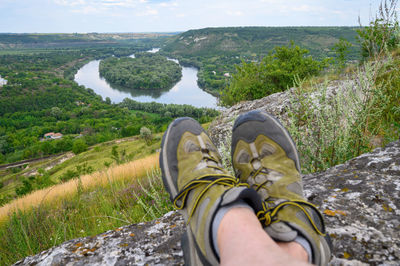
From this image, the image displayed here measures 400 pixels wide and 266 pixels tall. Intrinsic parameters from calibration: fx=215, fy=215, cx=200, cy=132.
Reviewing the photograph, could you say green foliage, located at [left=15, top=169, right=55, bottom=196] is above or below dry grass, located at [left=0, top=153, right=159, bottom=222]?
below

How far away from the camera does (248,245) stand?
963mm

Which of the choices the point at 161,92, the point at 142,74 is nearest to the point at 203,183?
the point at 161,92

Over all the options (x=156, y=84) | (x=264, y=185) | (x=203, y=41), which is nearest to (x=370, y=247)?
(x=264, y=185)

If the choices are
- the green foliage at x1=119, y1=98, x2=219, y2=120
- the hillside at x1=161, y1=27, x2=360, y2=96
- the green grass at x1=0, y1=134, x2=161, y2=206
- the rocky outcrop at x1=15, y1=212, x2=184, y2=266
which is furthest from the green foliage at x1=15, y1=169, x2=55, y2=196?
the hillside at x1=161, y1=27, x2=360, y2=96

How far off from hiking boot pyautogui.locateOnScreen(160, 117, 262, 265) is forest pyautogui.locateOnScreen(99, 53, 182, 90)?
3794 inches

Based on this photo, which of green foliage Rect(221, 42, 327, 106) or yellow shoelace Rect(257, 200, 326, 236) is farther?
green foliage Rect(221, 42, 327, 106)

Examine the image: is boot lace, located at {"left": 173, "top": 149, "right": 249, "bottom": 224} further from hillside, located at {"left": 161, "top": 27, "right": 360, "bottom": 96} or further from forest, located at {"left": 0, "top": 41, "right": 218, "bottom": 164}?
hillside, located at {"left": 161, "top": 27, "right": 360, "bottom": 96}

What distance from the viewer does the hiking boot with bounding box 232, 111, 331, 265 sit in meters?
1.11

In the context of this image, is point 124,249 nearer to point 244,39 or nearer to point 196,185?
point 196,185

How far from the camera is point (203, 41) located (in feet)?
503

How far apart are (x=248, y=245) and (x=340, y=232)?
0.65 m

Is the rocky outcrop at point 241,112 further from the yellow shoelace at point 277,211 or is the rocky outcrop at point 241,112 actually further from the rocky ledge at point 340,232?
the yellow shoelace at point 277,211

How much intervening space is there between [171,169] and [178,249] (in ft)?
1.80

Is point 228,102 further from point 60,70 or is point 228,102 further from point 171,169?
point 60,70
